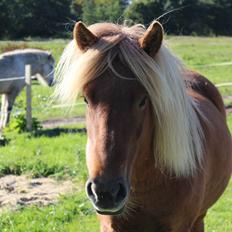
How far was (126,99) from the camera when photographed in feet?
7.18

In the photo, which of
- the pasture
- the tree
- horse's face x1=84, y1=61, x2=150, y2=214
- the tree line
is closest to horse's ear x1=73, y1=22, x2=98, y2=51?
horse's face x1=84, y1=61, x2=150, y2=214

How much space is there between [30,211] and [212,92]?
7.01ft

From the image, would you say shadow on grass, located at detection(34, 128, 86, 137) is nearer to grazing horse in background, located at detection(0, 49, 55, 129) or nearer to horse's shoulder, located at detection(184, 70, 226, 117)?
grazing horse in background, located at detection(0, 49, 55, 129)

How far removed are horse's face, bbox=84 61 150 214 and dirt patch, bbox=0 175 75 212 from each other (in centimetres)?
302

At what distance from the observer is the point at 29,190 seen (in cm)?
547

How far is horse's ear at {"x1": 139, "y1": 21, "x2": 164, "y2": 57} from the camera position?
2.29 m

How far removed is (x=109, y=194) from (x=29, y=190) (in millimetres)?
3637

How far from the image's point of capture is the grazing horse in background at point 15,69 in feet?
31.7

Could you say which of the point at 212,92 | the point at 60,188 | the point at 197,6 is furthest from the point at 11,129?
the point at 197,6

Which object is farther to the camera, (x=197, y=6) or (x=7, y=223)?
(x=197, y=6)

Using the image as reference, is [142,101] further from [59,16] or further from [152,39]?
[59,16]

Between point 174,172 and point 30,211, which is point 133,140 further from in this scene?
point 30,211

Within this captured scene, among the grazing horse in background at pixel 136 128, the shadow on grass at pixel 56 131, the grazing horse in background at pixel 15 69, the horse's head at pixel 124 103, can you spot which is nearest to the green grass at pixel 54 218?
the grazing horse in background at pixel 136 128

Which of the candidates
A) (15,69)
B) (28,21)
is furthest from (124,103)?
(28,21)
